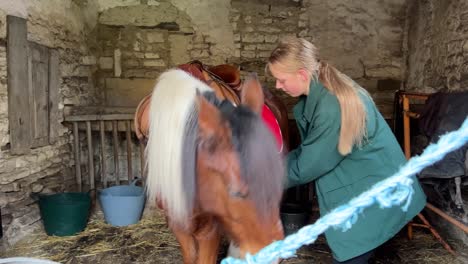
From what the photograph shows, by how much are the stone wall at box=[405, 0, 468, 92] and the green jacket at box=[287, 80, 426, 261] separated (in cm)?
190

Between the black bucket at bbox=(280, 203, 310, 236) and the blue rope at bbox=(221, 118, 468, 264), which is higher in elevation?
the blue rope at bbox=(221, 118, 468, 264)

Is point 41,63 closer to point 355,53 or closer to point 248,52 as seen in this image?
point 248,52

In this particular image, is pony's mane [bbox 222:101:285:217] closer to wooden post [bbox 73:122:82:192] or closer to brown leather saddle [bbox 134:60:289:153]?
brown leather saddle [bbox 134:60:289:153]

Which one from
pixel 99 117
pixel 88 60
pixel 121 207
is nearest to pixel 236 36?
pixel 88 60

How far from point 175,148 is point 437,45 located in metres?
3.41

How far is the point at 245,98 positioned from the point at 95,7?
357 cm

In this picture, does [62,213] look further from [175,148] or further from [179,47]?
[179,47]

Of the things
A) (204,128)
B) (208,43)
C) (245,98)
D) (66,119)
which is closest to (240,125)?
(204,128)

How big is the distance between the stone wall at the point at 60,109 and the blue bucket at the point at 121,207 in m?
0.54

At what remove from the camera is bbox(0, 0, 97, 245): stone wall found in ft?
9.43

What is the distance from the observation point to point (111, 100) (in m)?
4.61

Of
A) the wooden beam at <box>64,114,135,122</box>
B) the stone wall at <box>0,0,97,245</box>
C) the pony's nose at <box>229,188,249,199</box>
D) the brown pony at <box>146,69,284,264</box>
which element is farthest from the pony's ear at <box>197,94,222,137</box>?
the wooden beam at <box>64,114,135,122</box>

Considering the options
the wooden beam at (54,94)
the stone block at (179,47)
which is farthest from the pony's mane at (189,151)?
the stone block at (179,47)

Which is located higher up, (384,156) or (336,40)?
(336,40)
